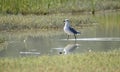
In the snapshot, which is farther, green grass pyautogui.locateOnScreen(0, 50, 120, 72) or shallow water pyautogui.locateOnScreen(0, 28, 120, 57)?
shallow water pyautogui.locateOnScreen(0, 28, 120, 57)

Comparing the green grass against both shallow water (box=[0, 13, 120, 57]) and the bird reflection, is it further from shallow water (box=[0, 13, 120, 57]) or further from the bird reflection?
shallow water (box=[0, 13, 120, 57])

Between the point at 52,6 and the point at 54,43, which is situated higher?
the point at 54,43

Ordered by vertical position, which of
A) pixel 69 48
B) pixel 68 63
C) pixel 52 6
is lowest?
pixel 52 6

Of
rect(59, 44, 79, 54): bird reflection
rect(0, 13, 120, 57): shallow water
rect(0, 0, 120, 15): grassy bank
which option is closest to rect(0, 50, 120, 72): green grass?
rect(59, 44, 79, 54): bird reflection

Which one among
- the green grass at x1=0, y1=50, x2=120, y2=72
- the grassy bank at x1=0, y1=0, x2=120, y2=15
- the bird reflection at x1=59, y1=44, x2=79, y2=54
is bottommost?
the grassy bank at x1=0, y1=0, x2=120, y2=15

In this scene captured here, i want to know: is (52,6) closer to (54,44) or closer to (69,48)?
(54,44)

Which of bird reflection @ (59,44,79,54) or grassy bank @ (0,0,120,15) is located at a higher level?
bird reflection @ (59,44,79,54)

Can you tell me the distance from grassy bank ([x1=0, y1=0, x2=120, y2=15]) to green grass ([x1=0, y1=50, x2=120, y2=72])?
57.8ft

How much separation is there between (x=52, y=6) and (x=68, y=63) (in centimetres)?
2395

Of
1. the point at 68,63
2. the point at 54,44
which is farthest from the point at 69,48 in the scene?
the point at 68,63

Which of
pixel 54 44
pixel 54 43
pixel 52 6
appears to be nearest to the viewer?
pixel 54 44

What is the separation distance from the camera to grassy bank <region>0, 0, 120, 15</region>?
31016 mm

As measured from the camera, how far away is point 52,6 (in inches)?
1394

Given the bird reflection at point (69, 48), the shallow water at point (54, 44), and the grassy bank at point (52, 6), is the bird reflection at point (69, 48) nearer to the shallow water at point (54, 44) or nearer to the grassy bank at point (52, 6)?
the shallow water at point (54, 44)
